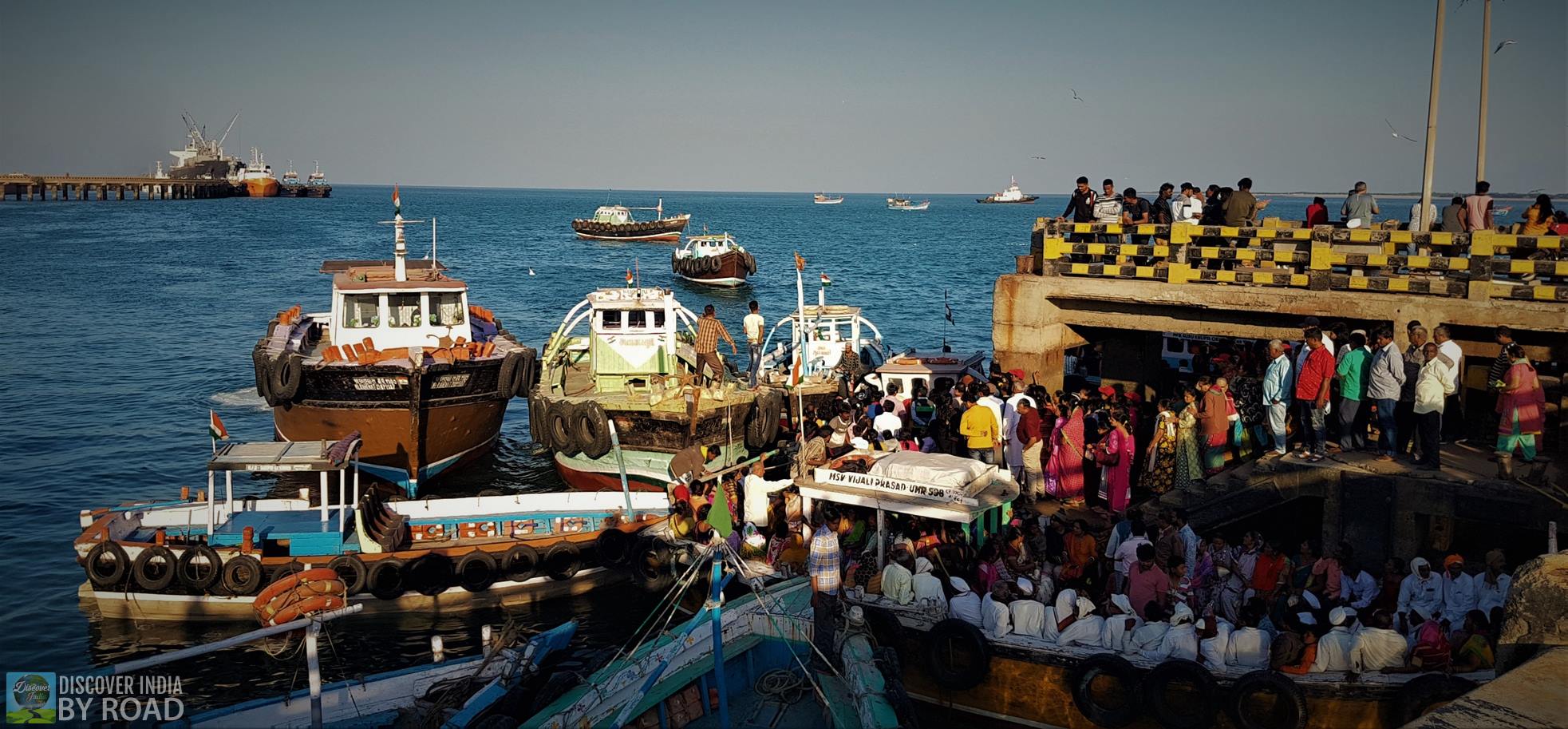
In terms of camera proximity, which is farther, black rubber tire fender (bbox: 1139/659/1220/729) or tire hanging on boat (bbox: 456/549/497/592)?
tire hanging on boat (bbox: 456/549/497/592)

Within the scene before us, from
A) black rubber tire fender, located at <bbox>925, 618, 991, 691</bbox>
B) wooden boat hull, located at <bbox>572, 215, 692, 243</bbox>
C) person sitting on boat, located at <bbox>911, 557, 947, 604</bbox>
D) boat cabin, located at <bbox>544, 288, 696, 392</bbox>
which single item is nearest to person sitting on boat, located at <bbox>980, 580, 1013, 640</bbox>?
black rubber tire fender, located at <bbox>925, 618, 991, 691</bbox>

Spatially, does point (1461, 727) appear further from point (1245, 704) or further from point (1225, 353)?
point (1225, 353)

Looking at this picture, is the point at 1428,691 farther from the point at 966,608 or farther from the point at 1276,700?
the point at 966,608

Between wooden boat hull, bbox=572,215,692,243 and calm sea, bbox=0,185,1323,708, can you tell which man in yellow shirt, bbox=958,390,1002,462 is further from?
wooden boat hull, bbox=572,215,692,243

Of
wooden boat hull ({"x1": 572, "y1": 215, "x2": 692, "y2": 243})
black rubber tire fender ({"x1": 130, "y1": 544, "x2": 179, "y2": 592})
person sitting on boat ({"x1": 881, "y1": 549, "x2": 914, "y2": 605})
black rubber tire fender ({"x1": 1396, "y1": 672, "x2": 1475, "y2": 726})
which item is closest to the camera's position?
black rubber tire fender ({"x1": 1396, "y1": 672, "x2": 1475, "y2": 726})

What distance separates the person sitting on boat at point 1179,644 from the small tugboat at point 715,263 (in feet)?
184

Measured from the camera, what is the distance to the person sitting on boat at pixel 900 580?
38.9 feet

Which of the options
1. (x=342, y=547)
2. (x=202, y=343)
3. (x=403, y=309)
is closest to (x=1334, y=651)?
(x=342, y=547)

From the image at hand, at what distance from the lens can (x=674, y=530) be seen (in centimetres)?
1633

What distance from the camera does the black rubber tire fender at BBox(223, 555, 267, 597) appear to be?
15.4 meters

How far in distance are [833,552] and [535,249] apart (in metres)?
97.4

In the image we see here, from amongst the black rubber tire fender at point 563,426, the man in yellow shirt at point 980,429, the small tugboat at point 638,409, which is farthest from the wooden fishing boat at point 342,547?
the man in yellow shirt at point 980,429

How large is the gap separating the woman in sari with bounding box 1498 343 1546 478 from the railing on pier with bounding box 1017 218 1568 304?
171cm

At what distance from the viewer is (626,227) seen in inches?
4240
